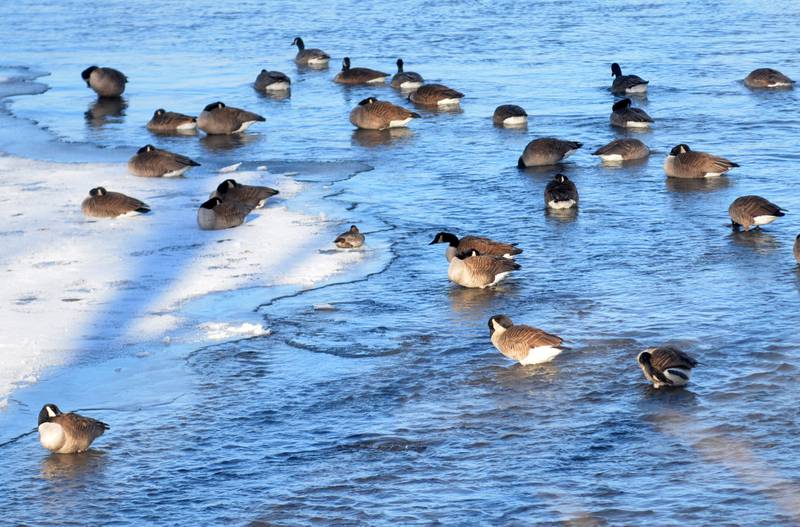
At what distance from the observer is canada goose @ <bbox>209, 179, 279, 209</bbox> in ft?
50.4

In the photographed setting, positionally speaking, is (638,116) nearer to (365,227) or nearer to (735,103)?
(735,103)

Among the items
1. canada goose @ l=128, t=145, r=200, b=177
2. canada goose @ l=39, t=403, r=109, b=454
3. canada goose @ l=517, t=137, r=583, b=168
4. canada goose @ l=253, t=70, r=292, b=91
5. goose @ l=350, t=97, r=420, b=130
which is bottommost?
canada goose @ l=39, t=403, r=109, b=454

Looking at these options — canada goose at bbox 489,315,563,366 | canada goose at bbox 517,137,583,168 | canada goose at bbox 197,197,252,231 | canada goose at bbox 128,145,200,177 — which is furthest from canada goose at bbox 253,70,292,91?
canada goose at bbox 489,315,563,366

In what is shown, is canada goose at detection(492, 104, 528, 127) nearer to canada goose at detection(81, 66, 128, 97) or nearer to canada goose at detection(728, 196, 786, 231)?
canada goose at detection(728, 196, 786, 231)

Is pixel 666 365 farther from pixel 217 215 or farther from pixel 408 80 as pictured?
pixel 408 80

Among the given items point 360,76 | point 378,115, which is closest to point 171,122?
point 378,115

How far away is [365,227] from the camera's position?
14.8m

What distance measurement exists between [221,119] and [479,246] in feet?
29.7

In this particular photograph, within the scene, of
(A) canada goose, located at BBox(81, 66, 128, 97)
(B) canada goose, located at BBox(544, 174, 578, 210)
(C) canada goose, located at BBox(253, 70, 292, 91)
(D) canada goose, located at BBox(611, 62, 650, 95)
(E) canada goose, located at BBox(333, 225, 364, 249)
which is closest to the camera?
(E) canada goose, located at BBox(333, 225, 364, 249)

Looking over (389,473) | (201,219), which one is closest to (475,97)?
(201,219)

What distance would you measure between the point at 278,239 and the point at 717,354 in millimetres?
5743

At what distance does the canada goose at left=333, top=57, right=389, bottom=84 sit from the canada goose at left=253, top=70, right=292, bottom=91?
1.42 meters

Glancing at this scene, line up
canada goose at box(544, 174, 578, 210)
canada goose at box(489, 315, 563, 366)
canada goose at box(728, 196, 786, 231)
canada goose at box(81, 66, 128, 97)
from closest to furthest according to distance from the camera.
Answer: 1. canada goose at box(489, 315, 563, 366)
2. canada goose at box(728, 196, 786, 231)
3. canada goose at box(544, 174, 578, 210)
4. canada goose at box(81, 66, 128, 97)

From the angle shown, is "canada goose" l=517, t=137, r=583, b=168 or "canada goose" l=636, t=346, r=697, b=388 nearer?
"canada goose" l=636, t=346, r=697, b=388
